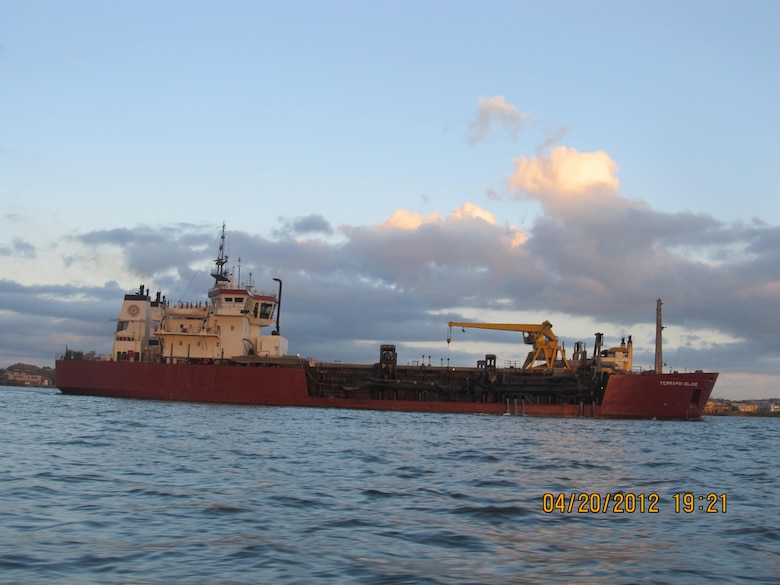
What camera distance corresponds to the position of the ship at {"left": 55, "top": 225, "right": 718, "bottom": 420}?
50.2m

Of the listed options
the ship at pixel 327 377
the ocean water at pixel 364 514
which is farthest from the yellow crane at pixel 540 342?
the ocean water at pixel 364 514

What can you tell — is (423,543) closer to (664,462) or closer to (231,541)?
(231,541)

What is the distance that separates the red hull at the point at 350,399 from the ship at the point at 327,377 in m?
0.06

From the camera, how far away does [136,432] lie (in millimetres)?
25688

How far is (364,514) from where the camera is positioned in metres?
12.5

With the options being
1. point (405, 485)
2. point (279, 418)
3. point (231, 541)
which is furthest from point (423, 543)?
point (279, 418)

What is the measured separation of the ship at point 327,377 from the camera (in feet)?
165
